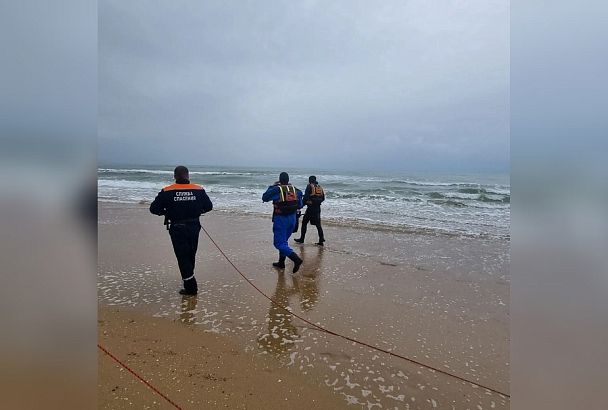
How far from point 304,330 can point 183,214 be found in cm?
230

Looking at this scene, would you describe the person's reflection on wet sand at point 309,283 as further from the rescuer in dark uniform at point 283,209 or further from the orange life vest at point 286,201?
the orange life vest at point 286,201

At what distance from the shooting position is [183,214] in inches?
175

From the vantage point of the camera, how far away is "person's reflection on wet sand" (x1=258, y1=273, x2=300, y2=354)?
3158mm

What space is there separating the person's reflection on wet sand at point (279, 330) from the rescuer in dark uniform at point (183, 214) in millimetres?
1252

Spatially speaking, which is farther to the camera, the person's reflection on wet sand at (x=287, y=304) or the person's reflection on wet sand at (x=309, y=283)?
the person's reflection on wet sand at (x=309, y=283)

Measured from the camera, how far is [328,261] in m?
6.55

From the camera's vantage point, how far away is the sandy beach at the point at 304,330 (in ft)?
8.11

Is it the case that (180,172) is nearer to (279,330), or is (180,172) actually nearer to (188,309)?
(188,309)

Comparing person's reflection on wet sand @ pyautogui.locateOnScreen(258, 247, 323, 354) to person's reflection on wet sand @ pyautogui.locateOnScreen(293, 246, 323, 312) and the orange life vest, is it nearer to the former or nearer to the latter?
person's reflection on wet sand @ pyautogui.locateOnScreen(293, 246, 323, 312)

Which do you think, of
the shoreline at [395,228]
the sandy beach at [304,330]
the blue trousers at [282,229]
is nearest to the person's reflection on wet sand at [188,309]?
the sandy beach at [304,330]

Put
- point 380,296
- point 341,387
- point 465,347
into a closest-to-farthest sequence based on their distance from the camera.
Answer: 1. point 341,387
2. point 465,347
3. point 380,296
